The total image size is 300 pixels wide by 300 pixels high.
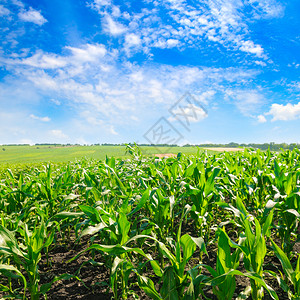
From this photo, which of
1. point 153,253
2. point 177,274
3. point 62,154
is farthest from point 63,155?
point 177,274

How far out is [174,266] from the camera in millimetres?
1439

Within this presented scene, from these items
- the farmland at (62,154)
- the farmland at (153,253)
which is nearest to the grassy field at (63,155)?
the farmland at (62,154)

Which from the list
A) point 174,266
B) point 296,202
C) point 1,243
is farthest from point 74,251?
point 296,202

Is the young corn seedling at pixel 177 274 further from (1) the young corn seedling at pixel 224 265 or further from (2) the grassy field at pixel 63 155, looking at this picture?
(2) the grassy field at pixel 63 155

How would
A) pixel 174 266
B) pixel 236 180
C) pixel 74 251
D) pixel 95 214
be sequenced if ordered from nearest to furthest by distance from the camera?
pixel 174 266
pixel 95 214
pixel 74 251
pixel 236 180

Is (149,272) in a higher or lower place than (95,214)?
lower

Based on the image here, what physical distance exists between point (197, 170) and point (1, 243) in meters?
2.67

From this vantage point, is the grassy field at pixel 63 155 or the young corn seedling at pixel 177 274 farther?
the grassy field at pixel 63 155

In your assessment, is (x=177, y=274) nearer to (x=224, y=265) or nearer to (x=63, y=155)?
(x=224, y=265)

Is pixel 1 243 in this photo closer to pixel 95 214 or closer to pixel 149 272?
pixel 95 214

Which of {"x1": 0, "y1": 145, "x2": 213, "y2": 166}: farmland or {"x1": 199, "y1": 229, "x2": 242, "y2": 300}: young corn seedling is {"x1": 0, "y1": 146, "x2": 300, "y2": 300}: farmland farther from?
{"x1": 0, "y1": 145, "x2": 213, "y2": 166}: farmland

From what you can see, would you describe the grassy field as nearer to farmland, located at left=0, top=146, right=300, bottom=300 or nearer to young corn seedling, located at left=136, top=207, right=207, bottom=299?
farmland, located at left=0, top=146, right=300, bottom=300

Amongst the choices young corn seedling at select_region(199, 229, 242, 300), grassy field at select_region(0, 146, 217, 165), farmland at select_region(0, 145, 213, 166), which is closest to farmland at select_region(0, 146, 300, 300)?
young corn seedling at select_region(199, 229, 242, 300)

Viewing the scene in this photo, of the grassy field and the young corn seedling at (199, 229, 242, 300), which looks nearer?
the young corn seedling at (199, 229, 242, 300)
